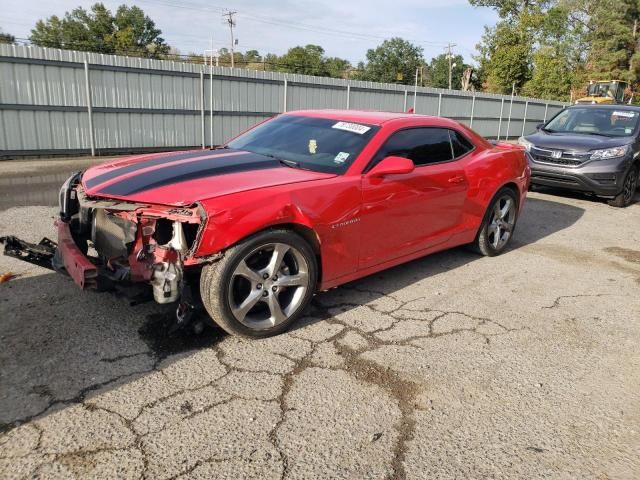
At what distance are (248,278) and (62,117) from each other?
11018mm

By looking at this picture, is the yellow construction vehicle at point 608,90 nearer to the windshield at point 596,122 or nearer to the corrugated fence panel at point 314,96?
the corrugated fence panel at point 314,96

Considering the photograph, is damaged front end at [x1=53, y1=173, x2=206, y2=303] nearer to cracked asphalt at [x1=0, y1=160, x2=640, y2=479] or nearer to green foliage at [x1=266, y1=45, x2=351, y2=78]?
cracked asphalt at [x1=0, y1=160, x2=640, y2=479]

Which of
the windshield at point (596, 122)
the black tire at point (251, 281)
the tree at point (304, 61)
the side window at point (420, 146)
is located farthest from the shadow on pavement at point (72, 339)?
the tree at point (304, 61)

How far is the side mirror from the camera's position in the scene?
3912 mm

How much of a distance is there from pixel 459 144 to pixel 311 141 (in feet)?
5.50

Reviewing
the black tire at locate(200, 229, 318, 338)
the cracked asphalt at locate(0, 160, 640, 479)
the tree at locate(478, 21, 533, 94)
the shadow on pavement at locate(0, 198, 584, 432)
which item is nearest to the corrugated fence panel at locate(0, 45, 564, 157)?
the cracked asphalt at locate(0, 160, 640, 479)

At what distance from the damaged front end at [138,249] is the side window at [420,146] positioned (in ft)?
5.47

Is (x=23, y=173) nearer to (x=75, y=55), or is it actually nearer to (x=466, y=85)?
(x=75, y=55)

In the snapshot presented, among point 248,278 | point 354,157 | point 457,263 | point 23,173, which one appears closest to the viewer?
point 248,278

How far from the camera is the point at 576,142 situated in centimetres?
898

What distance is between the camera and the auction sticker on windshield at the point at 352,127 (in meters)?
4.25

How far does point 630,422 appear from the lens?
111 inches

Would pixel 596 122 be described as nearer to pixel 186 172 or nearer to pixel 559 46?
pixel 186 172

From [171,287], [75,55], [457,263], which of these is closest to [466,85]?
[75,55]
